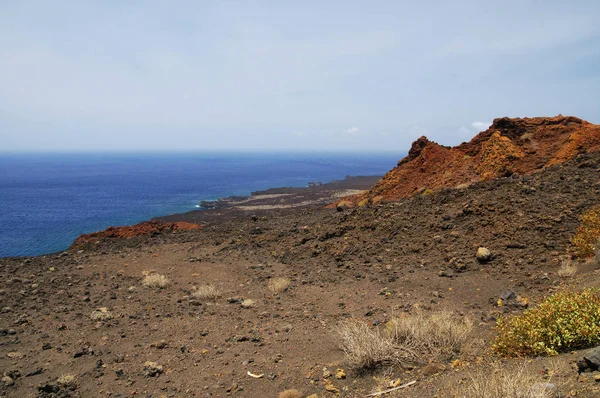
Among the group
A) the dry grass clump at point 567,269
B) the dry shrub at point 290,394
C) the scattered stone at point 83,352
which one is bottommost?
the scattered stone at point 83,352

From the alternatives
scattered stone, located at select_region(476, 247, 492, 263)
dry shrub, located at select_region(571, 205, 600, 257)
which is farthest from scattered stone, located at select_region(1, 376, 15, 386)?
dry shrub, located at select_region(571, 205, 600, 257)

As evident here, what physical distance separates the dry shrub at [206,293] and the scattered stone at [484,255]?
6.44 m

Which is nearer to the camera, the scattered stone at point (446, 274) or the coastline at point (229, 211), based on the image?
the scattered stone at point (446, 274)

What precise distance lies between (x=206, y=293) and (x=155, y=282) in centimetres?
186

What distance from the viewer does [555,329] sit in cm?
434

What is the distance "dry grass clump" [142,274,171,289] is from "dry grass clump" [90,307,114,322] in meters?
1.74

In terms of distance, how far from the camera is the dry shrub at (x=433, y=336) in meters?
4.90

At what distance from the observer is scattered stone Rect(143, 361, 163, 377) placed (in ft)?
18.0

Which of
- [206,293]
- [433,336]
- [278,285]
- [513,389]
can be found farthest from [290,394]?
[206,293]

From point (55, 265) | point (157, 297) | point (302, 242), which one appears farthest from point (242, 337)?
point (55, 265)

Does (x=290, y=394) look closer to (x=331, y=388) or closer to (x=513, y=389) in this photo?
(x=331, y=388)

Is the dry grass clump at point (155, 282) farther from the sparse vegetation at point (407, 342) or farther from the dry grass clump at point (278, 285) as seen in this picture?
the sparse vegetation at point (407, 342)

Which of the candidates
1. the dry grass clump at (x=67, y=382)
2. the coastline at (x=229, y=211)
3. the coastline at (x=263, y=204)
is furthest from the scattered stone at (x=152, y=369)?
the coastline at (x=263, y=204)

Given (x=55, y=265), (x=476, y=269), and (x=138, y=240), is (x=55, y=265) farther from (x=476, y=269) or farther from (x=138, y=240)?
(x=476, y=269)
